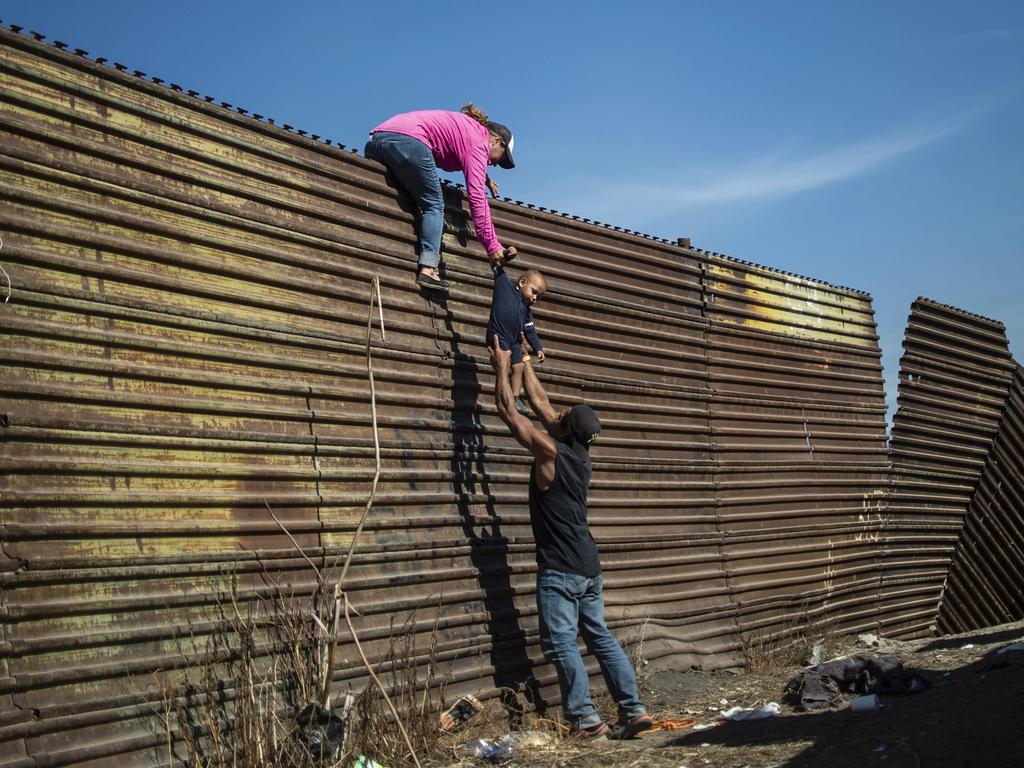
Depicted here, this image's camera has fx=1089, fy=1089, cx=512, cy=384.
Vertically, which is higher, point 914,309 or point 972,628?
point 914,309

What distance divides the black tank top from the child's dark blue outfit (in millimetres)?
711

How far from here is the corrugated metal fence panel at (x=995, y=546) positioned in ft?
40.1

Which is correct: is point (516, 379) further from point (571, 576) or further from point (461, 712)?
point (461, 712)

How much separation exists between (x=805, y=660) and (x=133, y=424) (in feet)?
20.3

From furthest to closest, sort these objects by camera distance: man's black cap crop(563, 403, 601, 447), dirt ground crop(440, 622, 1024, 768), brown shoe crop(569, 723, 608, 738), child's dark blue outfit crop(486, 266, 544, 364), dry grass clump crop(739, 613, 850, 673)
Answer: dry grass clump crop(739, 613, 850, 673), child's dark blue outfit crop(486, 266, 544, 364), man's black cap crop(563, 403, 601, 447), brown shoe crop(569, 723, 608, 738), dirt ground crop(440, 622, 1024, 768)

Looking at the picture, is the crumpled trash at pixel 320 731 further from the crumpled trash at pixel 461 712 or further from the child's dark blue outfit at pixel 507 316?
the child's dark blue outfit at pixel 507 316

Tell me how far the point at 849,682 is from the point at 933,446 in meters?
5.42

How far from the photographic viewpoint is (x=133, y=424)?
204 inches

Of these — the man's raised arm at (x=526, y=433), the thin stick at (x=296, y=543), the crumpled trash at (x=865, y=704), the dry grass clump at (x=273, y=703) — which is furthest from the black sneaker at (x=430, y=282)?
the crumpled trash at (x=865, y=704)

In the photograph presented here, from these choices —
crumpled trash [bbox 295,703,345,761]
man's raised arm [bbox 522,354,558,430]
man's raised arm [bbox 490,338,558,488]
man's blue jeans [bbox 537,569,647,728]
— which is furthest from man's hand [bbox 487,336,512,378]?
crumpled trash [bbox 295,703,345,761]

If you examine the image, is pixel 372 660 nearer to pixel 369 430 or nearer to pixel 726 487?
pixel 369 430

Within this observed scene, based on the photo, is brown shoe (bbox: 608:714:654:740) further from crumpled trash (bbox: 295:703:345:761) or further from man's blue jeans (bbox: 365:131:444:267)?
man's blue jeans (bbox: 365:131:444:267)

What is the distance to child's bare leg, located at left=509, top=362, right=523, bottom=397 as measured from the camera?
Result: 7016mm

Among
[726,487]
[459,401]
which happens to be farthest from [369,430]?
[726,487]
